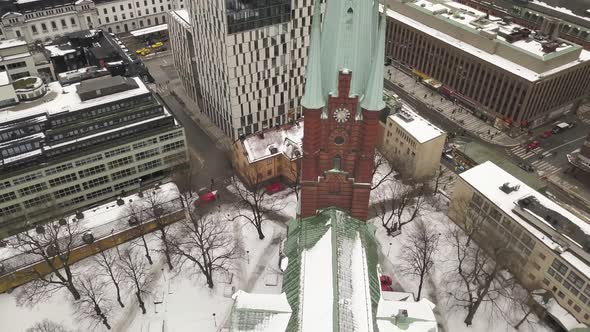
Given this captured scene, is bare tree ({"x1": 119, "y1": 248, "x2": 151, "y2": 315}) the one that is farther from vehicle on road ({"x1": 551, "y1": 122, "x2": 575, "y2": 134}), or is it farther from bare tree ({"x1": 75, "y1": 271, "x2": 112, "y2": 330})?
vehicle on road ({"x1": 551, "y1": 122, "x2": 575, "y2": 134})

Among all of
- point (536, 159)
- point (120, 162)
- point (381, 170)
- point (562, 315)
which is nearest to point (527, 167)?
point (536, 159)

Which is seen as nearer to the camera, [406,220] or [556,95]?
[406,220]

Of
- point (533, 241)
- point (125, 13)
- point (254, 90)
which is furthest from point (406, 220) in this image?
point (125, 13)

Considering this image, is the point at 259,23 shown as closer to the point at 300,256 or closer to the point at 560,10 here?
the point at 300,256

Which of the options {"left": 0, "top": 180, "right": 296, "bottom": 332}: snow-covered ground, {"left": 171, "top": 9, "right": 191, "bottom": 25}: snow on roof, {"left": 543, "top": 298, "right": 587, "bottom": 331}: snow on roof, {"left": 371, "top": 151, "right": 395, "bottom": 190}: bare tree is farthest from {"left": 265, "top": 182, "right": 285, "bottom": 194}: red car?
{"left": 543, "top": 298, "right": 587, "bottom": 331}: snow on roof

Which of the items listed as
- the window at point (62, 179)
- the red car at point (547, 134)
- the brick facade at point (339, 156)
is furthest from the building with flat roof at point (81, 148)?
the red car at point (547, 134)

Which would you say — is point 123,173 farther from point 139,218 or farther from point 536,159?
point 536,159
